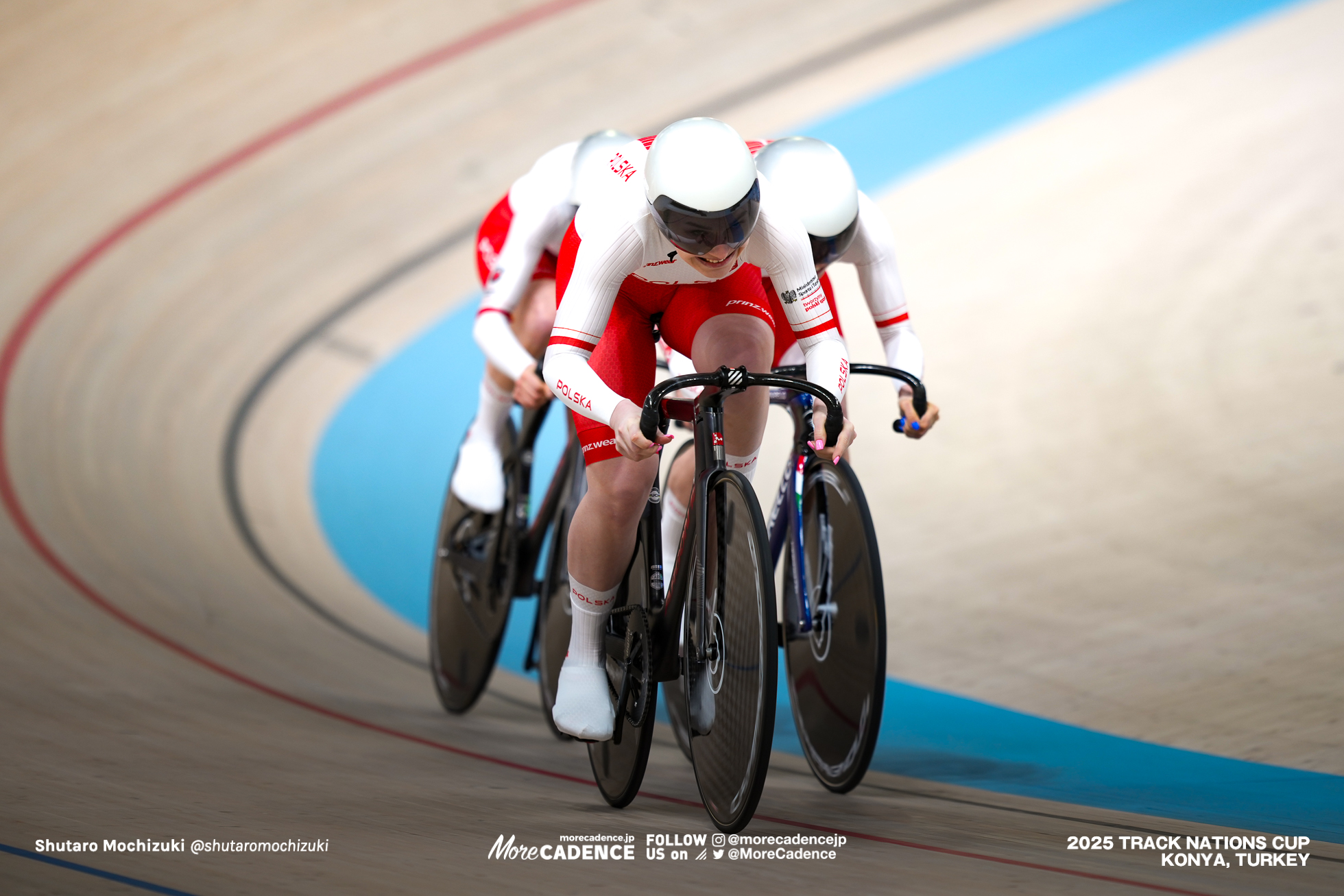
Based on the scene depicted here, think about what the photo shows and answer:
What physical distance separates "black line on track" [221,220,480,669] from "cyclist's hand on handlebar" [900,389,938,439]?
1983 mm

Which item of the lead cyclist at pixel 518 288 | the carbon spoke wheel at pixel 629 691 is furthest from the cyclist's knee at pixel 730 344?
the lead cyclist at pixel 518 288

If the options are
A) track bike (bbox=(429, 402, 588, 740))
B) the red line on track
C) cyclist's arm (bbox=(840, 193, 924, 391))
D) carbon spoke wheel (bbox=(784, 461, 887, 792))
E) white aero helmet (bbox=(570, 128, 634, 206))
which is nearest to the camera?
the red line on track

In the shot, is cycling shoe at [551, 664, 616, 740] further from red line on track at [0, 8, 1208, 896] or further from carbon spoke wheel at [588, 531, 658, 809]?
red line on track at [0, 8, 1208, 896]

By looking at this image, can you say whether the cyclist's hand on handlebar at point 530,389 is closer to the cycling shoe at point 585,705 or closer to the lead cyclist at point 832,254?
the lead cyclist at point 832,254

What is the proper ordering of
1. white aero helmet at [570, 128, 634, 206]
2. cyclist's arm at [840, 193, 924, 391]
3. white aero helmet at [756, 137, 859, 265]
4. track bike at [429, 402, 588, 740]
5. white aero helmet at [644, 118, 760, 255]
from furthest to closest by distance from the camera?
track bike at [429, 402, 588, 740]
white aero helmet at [570, 128, 634, 206]
cyclist's arm at [840, 193, 924, 391]
white aero helmet at [756, 137, 859, 265]
white aero helmet at [644, 118, 760, 255]

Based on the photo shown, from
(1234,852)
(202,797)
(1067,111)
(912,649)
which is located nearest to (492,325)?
(202,797)

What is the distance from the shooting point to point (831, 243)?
252cm

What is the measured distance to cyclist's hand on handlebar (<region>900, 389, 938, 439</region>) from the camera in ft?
8.41

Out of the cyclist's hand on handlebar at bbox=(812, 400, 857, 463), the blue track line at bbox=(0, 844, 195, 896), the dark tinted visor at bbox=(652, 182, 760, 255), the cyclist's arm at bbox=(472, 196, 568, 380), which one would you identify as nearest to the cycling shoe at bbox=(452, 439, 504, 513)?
the cyclist's arm at bbox=(472, 196, 568, 380)

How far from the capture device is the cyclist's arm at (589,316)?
6.88 ft

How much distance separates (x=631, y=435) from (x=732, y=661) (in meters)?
0.42

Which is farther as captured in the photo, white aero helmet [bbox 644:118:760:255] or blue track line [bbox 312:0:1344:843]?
blue track line [bbox 312:0:1344:843]

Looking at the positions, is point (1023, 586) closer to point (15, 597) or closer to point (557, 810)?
point (557, 810)

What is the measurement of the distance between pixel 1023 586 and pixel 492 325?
6.20 feet
